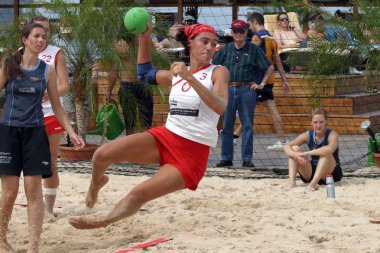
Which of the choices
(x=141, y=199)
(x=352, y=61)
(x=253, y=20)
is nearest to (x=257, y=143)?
(x=253, y=20)

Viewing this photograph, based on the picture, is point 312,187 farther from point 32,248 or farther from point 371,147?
point 32,248

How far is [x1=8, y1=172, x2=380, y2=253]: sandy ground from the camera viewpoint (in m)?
6.32

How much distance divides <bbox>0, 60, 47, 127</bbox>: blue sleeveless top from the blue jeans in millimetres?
4712

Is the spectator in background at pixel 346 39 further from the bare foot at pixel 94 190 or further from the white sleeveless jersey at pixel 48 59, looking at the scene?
the bare foot at pixel 94 190

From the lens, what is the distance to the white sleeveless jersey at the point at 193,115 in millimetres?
6371

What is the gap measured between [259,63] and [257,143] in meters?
2.51

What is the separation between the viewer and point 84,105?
11172 millimetres

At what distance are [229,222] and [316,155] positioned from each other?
7.97 feet

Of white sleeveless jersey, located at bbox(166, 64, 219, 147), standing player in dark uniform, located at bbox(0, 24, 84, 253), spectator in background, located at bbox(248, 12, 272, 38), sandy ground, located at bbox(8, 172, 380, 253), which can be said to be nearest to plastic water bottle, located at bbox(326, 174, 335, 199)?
sandy ground, located at bbox(8, 172, 380, 253)

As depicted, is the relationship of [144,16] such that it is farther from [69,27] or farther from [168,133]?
[69,27]

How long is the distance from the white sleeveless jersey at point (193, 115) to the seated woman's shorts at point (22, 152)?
0.94 m

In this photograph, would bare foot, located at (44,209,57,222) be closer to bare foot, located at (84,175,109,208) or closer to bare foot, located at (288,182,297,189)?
bare foot, located at (84,175,109,208)

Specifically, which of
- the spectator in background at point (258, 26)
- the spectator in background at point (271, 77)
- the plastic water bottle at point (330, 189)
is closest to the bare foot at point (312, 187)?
the plastic water bottle at point (330, 189)

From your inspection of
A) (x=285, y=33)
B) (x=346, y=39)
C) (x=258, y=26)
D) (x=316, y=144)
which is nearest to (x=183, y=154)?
(x=316, y=144)
